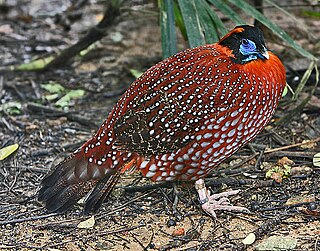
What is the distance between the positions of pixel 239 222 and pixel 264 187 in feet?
1.56

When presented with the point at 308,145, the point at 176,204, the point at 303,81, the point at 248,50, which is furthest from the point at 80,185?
the point at 303,81

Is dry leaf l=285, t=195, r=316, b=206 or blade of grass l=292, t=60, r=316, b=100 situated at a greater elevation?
blade of grass l=292, t=60, r=316, b=100

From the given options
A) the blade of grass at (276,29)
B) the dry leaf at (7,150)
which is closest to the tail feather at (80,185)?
the dry leaf at (7,150)

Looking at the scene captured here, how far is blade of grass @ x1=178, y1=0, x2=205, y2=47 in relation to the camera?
15.3 ft

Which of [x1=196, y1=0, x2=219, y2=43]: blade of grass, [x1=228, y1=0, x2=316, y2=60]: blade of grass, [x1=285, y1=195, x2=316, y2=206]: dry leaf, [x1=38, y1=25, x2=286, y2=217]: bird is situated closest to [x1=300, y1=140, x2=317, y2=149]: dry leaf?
[x1=228, y1=0, x2=316, y2=60]: blade of grass

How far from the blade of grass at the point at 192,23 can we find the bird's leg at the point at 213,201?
1.14 m

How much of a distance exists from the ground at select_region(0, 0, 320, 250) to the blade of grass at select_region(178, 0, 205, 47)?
0.94 m

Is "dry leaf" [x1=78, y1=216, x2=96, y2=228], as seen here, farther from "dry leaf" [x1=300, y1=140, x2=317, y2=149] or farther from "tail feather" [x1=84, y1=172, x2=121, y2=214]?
"dry leaf" [x1=300, y1=140, x2=317, y2=149]

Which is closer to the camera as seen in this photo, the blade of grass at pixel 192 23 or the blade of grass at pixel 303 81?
the blade of grass at pixel 192 23

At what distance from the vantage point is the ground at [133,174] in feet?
12.4

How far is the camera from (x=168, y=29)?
4930mm

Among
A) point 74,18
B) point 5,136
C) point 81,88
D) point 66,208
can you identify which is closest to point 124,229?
point 66,208

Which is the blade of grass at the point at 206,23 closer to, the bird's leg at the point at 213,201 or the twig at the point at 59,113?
the bird's leg at the point at 213,201

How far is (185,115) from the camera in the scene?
12.5 feet
